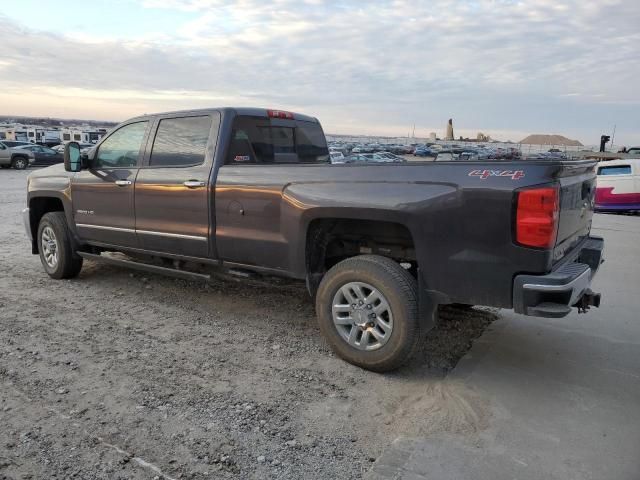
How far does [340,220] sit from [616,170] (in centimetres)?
1470

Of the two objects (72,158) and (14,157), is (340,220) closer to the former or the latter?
(72,158)

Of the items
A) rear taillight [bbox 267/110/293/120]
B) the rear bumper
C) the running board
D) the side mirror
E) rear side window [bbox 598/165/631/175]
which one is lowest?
the running board

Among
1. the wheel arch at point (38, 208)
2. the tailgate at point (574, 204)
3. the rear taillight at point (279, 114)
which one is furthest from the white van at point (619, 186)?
the wheel arch at point (38, 208)

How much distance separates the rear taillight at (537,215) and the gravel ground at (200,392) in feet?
3.73

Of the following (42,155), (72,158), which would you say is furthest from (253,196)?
(42,155)

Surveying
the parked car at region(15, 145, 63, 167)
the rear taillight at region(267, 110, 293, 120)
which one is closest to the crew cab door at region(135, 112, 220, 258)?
the rear taillight at region(267, 110, 293, 120)

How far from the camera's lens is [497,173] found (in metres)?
3.34

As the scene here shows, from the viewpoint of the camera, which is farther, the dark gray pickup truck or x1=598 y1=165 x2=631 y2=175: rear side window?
x1=598 y1=165 x2=631 y2=175: rear side window

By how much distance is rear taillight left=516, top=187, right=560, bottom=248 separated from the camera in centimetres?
321

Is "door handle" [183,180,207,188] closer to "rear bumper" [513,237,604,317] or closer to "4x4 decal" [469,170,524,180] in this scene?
"4x4 decal" [469,170,524,180]

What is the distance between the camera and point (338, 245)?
4516 millimetres

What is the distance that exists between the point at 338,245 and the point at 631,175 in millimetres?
14241

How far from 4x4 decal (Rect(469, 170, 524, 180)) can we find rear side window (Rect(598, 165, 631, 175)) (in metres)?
14.6

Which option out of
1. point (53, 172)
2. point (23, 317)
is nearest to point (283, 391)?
point (23, 317)
